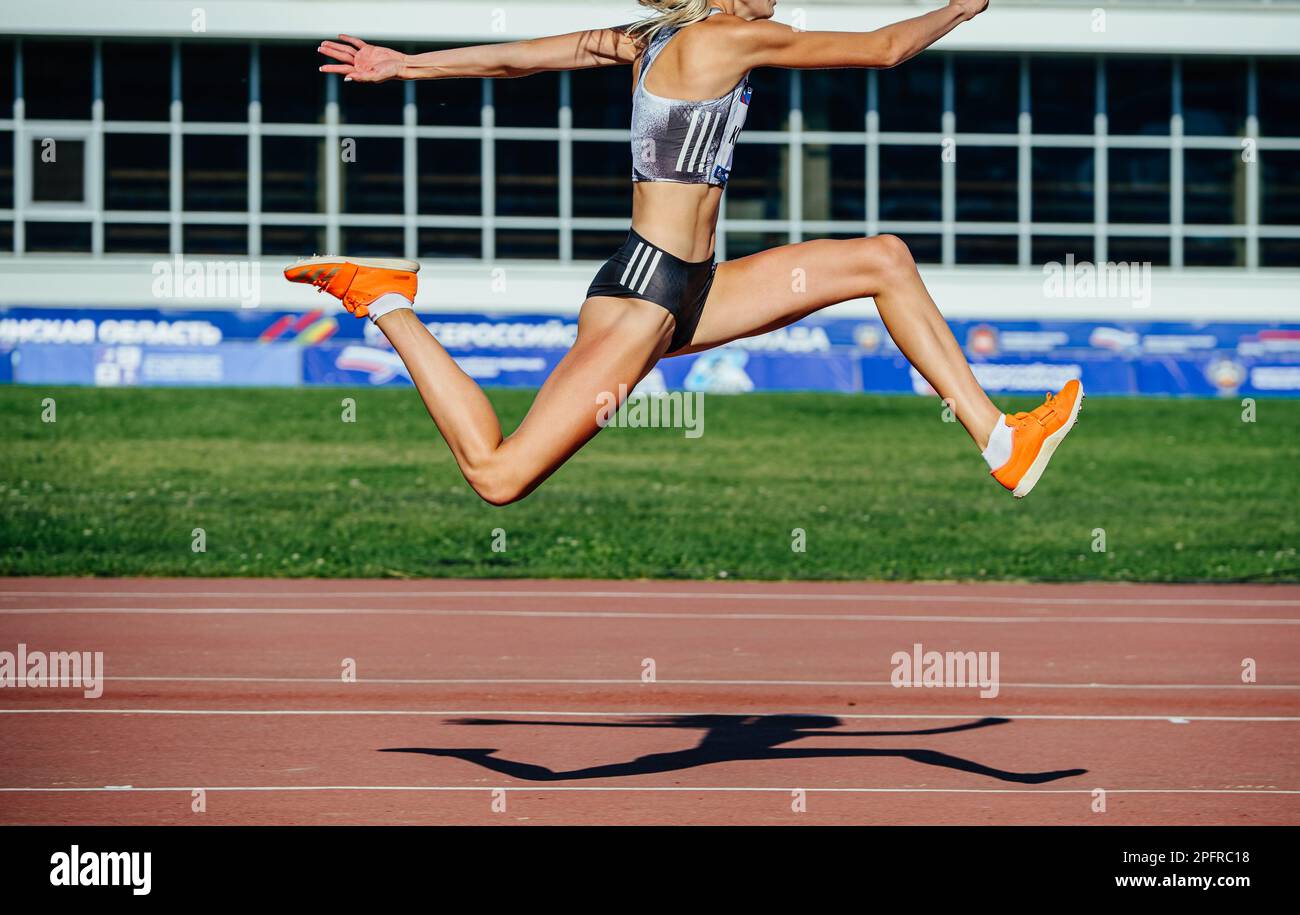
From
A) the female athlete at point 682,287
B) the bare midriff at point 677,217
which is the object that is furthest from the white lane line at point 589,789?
the bare midriff at point 677,217

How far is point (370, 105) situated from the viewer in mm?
31703

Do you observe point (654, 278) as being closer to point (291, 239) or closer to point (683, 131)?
point (683, 131)

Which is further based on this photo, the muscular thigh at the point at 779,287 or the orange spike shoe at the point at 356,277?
the orange spike shoe at the point at 356,277

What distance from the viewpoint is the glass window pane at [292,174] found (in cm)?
3175

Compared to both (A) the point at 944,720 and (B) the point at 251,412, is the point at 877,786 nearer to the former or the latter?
(A) the point at 944,720

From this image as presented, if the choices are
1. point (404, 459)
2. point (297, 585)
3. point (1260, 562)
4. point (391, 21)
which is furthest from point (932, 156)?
point (297, 585)

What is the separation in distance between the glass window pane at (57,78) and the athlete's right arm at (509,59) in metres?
26.8

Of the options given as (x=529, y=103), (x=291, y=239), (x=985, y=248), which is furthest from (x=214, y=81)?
(x=985, y=248)

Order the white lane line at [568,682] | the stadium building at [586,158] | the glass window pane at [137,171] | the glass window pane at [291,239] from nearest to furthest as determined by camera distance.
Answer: the white lane line at [568,682] < the stadium building at [586,158] < the glass window pane at [137,171] < the glass window pane at [291,239]

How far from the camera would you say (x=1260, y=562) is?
1612 centimetres

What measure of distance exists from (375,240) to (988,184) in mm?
11138

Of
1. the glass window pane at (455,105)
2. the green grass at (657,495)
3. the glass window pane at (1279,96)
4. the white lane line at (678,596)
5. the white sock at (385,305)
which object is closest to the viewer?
the white sock at (385,305)

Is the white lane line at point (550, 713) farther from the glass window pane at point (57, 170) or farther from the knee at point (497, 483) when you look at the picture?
the glass window pane at point (57, 170)

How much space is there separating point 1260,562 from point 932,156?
58.2ft
